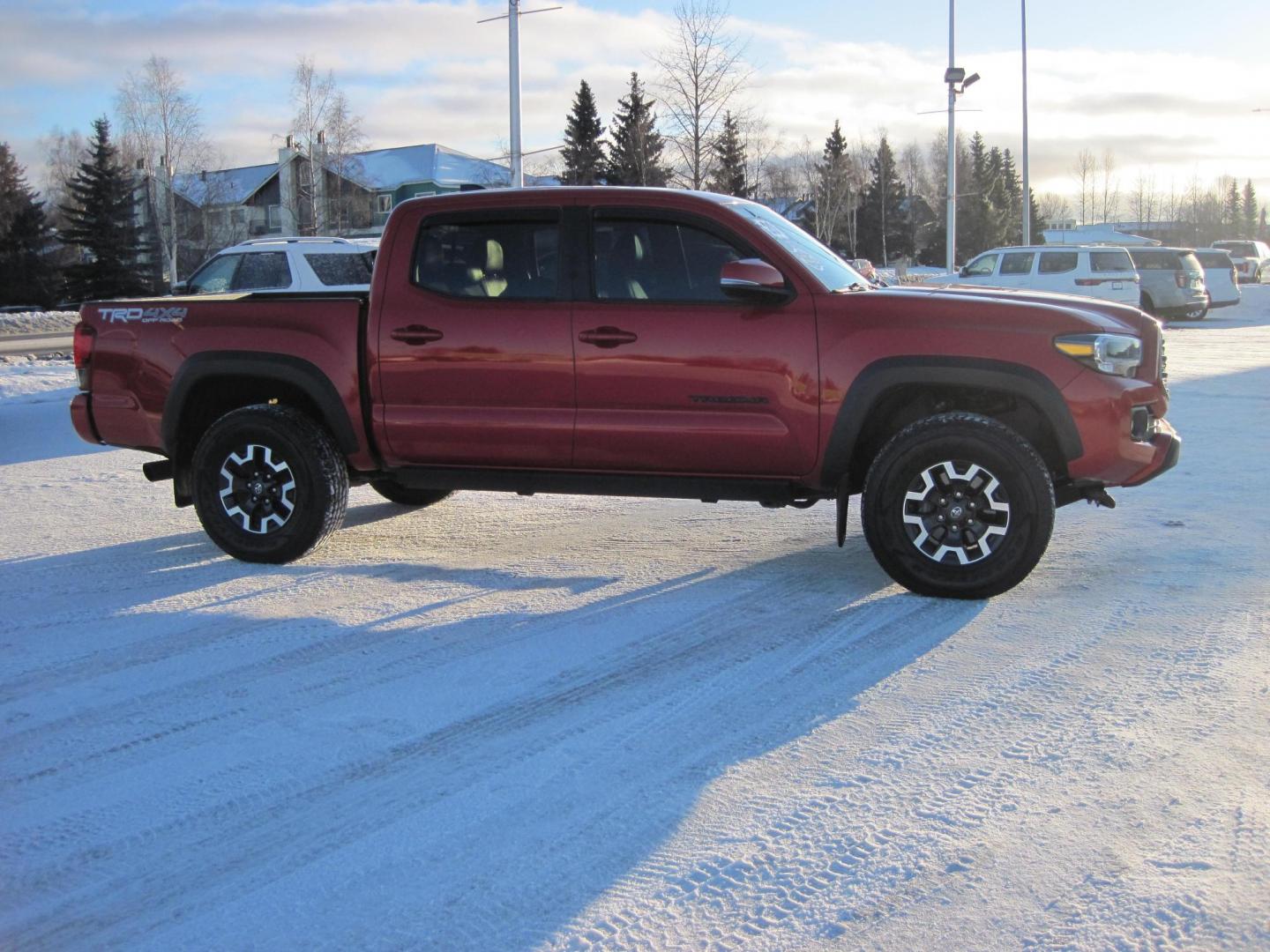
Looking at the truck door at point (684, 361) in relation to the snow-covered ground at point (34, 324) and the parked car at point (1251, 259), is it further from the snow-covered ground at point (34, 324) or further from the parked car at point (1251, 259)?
the parked car at point (1251, 259)

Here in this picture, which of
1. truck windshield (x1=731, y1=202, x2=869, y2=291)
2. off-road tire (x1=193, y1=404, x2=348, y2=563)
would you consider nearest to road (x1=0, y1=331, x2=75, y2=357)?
off-road tire (x1=193, y1=404, x2=348, y2=563)

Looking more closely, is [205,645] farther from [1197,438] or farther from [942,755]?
[1197,438]

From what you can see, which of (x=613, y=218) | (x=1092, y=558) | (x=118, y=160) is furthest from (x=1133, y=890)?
(x=118, y=160)

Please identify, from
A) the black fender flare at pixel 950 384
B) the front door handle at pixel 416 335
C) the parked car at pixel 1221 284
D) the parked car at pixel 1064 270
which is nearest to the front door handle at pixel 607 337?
the front door handle at pixel 416 335

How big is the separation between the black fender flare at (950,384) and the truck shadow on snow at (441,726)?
2.65ft

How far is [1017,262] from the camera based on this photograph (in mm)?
24484

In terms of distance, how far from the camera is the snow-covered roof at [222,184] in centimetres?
5678

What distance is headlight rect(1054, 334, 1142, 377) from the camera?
5.26m

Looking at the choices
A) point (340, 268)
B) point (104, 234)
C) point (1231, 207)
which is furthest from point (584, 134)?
point (1231, 207)

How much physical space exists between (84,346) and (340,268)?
8.57m

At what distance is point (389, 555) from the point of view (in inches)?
258

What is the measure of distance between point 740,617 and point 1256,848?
2.44 m

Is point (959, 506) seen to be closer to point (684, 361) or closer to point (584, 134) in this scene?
point (684, 361)

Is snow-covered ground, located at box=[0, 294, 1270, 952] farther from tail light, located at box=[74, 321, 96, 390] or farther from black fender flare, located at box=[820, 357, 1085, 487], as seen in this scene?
tail light, located at box=[74, 321, 96, 390]
